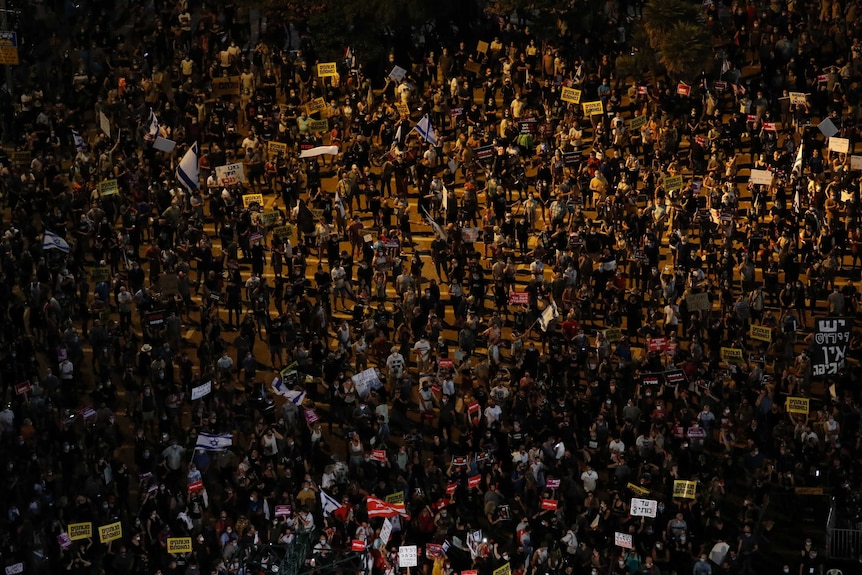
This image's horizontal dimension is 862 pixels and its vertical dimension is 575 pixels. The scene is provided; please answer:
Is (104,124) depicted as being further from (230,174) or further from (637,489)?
(637,489)

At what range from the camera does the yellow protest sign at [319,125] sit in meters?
53.9

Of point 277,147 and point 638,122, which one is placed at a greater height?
point 638,122

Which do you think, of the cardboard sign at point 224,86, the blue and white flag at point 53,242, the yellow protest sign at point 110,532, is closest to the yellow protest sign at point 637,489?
the yellow protest sign at point 110,532

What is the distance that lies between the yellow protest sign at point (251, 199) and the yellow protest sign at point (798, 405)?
15.2 meters

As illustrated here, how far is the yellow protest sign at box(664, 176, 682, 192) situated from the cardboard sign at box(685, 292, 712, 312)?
4716 mm

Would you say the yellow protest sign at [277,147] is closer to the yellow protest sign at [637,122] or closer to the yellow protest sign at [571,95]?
the yellow protest sign at [571,95]

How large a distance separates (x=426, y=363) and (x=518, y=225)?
583 centimetres

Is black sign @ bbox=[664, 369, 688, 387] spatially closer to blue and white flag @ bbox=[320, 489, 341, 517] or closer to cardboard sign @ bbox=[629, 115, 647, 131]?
A: blue and white flag @ bbox=[320, 489, 341, 517]

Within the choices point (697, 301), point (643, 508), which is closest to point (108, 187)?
point (697, 301)

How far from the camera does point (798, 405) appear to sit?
42594mm

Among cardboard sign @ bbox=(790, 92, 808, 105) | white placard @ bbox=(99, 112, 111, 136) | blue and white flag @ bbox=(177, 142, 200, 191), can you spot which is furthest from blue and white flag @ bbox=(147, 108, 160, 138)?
cardboard sign @ bbox=(790, 92, 808, 105)

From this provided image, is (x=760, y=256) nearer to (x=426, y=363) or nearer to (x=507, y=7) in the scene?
(x=426, y=363)

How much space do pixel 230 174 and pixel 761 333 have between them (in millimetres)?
14707

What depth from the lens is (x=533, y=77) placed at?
56.3 meters
